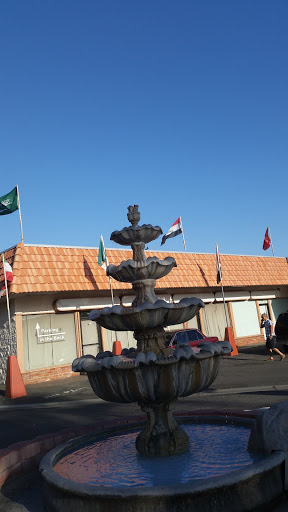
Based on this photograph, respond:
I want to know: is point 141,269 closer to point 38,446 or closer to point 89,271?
point 38,446

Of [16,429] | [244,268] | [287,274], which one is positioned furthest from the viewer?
[287,274]

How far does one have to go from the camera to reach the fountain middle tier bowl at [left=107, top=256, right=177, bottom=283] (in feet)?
18.0

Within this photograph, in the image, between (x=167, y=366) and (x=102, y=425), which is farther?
(x=102, y=425)

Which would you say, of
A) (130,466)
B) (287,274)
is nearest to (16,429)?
(130,466)

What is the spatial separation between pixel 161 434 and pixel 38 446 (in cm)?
195

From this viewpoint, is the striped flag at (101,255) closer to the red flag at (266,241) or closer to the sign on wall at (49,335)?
the sign on wall at (49,335)

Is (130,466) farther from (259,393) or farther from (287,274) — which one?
(287,274)

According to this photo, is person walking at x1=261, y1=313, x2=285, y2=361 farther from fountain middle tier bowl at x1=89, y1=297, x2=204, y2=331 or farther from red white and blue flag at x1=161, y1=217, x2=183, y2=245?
fountain middle tier bowl at x1=89, y1=297, x2=204, y2=331

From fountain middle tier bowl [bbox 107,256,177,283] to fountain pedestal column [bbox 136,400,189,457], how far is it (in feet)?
5.68


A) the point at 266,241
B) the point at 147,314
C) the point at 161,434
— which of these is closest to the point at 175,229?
the point at 266,241

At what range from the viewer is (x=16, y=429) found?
328 inches

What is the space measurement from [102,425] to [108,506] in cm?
308

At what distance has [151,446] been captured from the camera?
484 centimetres

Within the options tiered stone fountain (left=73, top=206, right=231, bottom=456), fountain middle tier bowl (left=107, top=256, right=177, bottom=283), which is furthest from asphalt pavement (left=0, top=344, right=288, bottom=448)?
fountain middle tier bowl (left=107, top=256, right=177, bottom=283)
